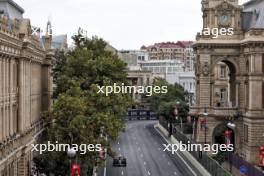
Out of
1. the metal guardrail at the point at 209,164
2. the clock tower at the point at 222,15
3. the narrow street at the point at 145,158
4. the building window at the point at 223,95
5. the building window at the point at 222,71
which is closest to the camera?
the metal guardrail at the point at 209,164

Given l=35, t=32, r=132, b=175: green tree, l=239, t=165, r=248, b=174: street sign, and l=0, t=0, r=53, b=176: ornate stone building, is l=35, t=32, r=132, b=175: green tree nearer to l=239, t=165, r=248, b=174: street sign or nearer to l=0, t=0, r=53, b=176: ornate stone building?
l=0, t=0, r=53, b=176: ornate stone building

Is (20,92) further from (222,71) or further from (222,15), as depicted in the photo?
(222,71)

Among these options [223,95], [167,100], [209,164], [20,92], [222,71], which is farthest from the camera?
[167,100]

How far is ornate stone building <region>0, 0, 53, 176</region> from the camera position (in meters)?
40.7

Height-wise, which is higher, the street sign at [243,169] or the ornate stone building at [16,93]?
the ornate stone building at [16,93]

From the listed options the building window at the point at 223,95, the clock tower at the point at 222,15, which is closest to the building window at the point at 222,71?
the building window at the point at 223,95

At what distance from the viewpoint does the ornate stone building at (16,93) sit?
40719mm

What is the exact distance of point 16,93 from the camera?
154 feet

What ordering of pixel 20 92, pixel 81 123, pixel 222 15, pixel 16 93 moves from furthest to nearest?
pixel 222 15, pixel 20 92, pixel 16 93, pixel 81 123

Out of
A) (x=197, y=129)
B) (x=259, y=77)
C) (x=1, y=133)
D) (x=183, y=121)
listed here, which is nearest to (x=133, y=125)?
(x=183, y=121)

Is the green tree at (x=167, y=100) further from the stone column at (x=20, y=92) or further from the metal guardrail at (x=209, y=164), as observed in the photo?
the stone column at (x=20, y=92)

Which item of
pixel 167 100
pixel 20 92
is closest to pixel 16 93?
pixel 20 92

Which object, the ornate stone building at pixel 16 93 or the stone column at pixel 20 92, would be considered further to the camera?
the stone column at pixel 20 92

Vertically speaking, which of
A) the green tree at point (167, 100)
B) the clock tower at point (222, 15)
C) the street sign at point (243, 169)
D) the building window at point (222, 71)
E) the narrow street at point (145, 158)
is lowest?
the narrow street at point (145, 158)
